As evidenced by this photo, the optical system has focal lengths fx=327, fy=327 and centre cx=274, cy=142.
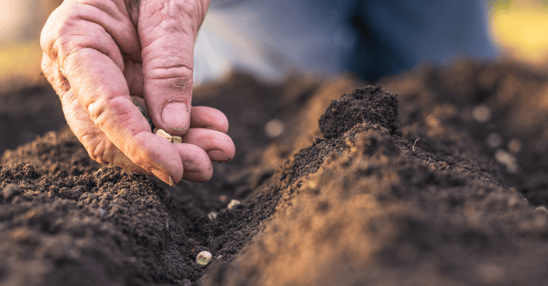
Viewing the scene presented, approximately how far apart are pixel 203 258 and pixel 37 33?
5594 mm

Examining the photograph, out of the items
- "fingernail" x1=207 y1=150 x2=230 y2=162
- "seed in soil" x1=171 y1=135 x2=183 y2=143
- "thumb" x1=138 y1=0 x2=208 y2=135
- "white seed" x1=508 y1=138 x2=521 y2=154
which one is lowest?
"seed in soil" x1=171 y1=135 x2=183 y2=143

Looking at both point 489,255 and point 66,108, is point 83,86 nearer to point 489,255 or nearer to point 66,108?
point 66,108

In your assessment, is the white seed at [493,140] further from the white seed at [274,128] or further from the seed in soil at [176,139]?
the seed in soil at [176,139]

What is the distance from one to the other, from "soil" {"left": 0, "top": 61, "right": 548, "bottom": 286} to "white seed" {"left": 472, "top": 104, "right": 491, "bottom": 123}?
1.29 m

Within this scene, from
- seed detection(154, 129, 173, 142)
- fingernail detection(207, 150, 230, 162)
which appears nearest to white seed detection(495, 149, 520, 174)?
fingernail detection(207, 150, 230, 162)

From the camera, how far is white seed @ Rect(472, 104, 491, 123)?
11.5 feet

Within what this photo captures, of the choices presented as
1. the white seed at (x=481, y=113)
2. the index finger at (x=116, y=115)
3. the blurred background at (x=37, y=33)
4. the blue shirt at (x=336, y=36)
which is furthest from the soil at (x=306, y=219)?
the blurred background at (x=37, y=33)

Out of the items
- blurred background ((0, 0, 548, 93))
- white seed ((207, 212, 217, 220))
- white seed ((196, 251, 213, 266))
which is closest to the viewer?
white seed ((196, 251, 213, 266))

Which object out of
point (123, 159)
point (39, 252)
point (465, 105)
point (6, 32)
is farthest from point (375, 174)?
point (6, 32)

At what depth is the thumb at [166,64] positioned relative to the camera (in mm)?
1563

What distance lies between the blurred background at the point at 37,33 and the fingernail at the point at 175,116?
370 cm

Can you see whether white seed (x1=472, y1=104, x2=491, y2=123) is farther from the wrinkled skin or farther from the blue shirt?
the wrinkled skin

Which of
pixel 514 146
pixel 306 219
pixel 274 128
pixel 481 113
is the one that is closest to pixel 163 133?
pixel 306 219

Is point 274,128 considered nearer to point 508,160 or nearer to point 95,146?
point 508,160
